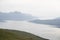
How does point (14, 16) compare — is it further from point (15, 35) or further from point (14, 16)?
point (15, 35)

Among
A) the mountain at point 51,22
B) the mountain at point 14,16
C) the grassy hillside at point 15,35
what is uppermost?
the mountain at point 14,16

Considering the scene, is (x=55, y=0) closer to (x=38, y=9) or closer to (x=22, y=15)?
(x=38, y=9)

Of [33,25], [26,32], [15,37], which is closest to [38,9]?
[33,25]

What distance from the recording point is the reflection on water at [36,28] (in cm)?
128

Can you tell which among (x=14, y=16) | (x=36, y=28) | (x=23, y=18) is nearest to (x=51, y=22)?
(x=36, y=28)

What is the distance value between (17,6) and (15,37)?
0.34m

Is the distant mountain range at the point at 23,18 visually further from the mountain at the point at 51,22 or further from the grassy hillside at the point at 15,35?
the grassy hillside at the point at 15,35

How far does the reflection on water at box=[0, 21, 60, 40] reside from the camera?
50.6 inches

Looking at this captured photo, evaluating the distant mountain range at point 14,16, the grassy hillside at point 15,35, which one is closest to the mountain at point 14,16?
the distant mountain range at point 14,16

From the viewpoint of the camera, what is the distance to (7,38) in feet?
4.40

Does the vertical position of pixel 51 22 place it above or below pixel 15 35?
above

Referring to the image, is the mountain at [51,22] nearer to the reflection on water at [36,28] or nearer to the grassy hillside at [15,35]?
the reflection on water at [36,28]

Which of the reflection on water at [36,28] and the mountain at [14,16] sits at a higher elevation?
the mountain at [14,16]

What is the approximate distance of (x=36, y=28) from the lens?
133 centimetres
